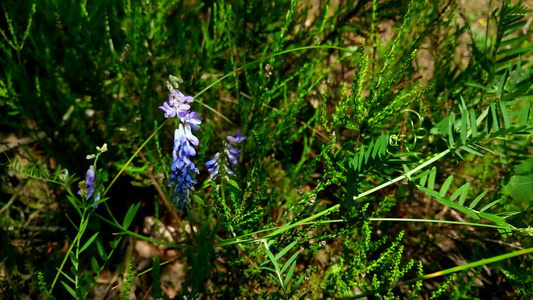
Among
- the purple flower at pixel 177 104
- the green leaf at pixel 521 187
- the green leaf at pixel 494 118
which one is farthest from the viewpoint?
the green leaf at pixel 521 187

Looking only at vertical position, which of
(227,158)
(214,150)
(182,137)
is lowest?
(214,150)

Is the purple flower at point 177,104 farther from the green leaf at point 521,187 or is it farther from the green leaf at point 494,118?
the green leaf at point 521,187

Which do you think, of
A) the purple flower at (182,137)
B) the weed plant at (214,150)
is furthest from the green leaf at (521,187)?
the purple flower at (182,137)

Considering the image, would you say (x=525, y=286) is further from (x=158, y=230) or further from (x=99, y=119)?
(x=99, y=119)

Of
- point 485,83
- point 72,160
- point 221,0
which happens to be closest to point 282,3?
point 221,0

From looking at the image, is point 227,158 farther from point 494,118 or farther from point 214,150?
point 494,118

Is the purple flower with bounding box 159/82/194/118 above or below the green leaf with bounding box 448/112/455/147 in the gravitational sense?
above

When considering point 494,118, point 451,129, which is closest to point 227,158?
point 451,129

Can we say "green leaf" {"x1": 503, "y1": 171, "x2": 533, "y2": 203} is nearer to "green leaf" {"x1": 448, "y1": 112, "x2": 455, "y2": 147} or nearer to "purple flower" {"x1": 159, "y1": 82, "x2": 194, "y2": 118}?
"green leaf" {"x1": 448, "y1": 112, "x2": 455, "y2": 147}

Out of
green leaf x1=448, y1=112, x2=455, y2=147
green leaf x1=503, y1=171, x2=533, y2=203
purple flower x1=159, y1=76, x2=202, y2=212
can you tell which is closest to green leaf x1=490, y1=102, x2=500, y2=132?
green leaf x1=448, y1=112, x2=455, y2=147

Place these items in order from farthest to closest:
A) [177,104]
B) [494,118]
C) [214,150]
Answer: [214,150] → [494,118] → [177,104]

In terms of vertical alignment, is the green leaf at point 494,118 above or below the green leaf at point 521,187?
above
